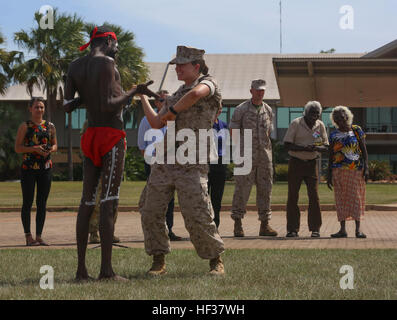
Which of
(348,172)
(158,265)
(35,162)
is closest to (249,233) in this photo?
(348,172)

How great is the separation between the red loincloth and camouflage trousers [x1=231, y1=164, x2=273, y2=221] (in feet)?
16.9

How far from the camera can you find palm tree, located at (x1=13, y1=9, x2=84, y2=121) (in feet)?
144

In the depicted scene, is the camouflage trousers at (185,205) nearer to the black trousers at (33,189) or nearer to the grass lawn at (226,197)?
the black trousers at (33,189)

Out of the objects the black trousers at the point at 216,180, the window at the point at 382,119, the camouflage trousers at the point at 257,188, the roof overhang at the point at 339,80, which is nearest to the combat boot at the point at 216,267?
the black trousers at the point at 216,180

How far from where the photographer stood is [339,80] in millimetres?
27703

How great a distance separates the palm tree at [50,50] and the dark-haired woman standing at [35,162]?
3417 centimetres

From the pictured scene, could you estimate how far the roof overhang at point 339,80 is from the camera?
25.7 metres

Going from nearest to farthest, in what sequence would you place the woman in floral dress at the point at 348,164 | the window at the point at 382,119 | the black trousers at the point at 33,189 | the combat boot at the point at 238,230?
1. the black trousers at the point at 33,189
2. the woman in floral dress at the point at 348,164
3. the combat boot at the point at 238,230
4. the window at the point at 382,119

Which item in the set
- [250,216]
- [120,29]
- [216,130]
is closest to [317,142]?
[216,130]

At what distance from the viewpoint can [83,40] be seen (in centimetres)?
4528

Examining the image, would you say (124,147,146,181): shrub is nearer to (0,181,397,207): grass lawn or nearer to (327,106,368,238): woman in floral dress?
(0,181,397,207): grass lawn

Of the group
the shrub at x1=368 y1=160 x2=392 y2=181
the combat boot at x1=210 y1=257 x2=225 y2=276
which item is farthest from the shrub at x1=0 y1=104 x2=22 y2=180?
the combat boot at x1=210 y1=257 x2=225 y2=276

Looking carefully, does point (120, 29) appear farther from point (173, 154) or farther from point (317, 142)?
point (173, 154)
